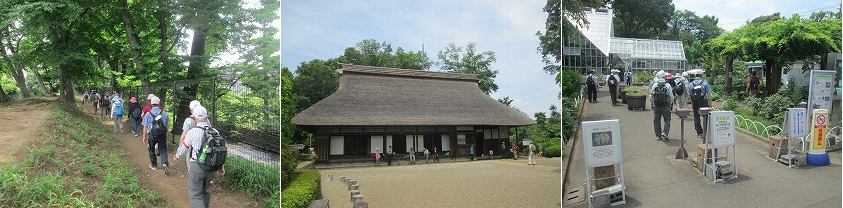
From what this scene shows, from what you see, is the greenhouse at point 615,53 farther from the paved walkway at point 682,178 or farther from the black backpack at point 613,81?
the paved walkway at point 682,178

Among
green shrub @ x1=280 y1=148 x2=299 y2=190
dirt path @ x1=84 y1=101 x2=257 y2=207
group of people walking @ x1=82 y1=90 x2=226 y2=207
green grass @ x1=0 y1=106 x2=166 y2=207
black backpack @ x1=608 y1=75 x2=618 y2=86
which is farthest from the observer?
black backpack @ x1=608 y1=75 x2=618 y2=86

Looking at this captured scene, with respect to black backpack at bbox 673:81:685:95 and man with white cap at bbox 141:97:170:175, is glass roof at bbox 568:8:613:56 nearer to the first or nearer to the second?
black backpack at bbox 673:81:685:95

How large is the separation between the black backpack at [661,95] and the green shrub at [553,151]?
880 millimetres

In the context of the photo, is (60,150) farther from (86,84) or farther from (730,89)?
(730,89)

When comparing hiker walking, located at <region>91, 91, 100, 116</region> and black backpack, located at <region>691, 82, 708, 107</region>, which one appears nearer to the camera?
hiker walking, located at <region>91, 91, 100, 116</region>

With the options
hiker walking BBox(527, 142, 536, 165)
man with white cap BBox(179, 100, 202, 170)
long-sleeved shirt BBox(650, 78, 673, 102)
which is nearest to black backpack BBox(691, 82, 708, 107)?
long-sleeved shirt BBox(650, 78, 673, 102)

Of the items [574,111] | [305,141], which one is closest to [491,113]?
[574,111]

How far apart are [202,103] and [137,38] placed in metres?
0.72

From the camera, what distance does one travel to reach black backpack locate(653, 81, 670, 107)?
366 cm

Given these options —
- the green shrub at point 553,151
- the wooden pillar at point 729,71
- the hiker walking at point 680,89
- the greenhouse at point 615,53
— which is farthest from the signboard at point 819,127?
the green shrub at point 553,151

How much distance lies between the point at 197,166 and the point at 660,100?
3.54 metres

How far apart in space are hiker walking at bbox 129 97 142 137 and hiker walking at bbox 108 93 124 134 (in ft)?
0.22

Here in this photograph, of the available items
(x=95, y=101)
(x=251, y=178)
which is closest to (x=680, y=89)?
(x=251, y=178)

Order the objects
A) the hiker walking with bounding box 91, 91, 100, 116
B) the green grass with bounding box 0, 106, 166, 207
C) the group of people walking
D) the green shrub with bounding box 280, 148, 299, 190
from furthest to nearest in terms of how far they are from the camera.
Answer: the hiker walking with bounding box 91, 91, 100, 116 < the group of people walking < the green shrub with bounding box 280, 148, 299, 190 < the green grass with bounding box 0, 106, 166, 207
